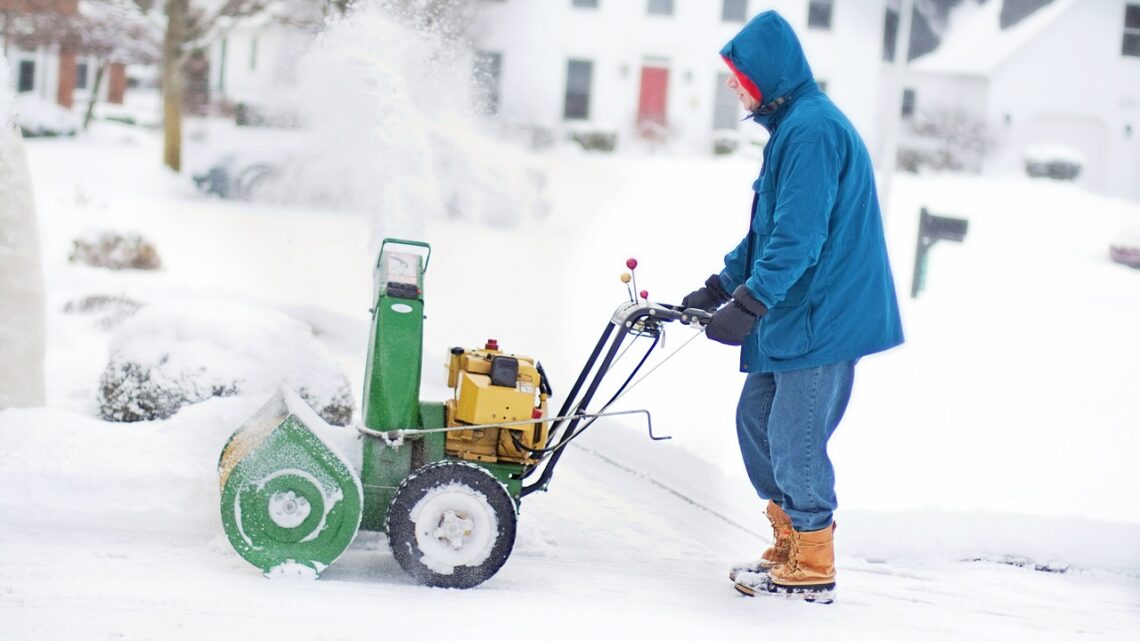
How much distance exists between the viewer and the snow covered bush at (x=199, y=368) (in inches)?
151

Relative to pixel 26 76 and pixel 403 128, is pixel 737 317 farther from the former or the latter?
pixel 26 76

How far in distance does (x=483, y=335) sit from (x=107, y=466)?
1717 millimetres

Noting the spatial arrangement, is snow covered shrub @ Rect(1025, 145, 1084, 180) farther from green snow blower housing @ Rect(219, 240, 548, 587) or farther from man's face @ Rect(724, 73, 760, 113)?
green snow blower housing @ Rect(219, 240, 548, 587)

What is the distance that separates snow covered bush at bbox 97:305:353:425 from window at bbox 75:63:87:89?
1.52 m

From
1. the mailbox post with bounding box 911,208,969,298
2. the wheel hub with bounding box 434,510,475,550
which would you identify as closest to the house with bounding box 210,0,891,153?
the mailbox post with bounding box 911,208,969,298

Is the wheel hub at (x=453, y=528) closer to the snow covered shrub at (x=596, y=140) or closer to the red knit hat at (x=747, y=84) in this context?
the red knit hat at (x=747, y=84)

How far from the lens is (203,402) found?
11.9ft

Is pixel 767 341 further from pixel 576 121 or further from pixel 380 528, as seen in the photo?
A: pixel 576 121

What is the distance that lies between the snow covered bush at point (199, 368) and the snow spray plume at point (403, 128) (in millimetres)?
759

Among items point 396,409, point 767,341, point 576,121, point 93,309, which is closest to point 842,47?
point 576,121

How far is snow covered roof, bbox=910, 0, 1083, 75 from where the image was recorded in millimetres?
4301

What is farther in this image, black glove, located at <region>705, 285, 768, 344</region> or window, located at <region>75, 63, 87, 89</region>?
window, located at <region>75, 63, 87, 89</region>

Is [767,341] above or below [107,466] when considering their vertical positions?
above

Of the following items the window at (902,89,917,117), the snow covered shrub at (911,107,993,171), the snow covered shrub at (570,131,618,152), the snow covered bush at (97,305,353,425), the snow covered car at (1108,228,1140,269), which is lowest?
the snow covered bush at (97,305,353,425)
